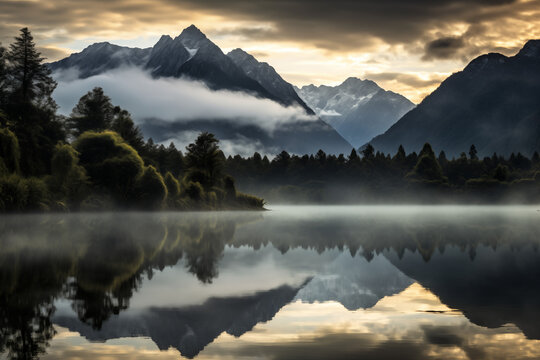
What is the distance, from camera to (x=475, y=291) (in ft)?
76.0

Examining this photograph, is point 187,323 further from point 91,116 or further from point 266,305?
point 91,116

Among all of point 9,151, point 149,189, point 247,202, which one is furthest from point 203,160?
point 9,151

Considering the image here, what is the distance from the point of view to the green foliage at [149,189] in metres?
119

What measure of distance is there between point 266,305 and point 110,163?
97763mm

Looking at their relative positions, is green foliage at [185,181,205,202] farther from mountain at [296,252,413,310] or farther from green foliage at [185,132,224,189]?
mountain at [296,252,413,310]

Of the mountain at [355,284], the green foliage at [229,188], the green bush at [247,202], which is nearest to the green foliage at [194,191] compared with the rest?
the green foliage at [229,188]

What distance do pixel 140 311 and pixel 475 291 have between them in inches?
488

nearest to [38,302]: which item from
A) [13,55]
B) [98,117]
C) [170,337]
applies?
[170,337]

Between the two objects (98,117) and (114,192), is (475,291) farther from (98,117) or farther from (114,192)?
(98,117)

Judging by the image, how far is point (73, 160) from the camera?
103250 millimetres

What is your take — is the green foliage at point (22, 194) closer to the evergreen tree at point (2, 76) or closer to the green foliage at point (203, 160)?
the evergreen tree at point (2, 76)

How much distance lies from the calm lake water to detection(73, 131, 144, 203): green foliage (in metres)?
77.8

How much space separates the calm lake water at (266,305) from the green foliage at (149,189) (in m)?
81.8

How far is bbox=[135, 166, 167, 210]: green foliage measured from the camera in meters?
119
